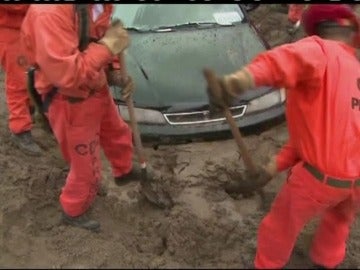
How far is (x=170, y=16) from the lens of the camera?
5566 millimetres

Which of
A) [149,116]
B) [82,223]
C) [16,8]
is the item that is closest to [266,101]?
[149,116]

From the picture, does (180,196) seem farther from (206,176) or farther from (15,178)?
(15,178)

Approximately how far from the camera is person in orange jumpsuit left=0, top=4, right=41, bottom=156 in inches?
174

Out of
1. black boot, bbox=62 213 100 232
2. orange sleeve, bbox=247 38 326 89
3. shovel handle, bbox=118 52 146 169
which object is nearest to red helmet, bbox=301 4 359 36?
orange sleeve, bbox=247 38 326 89

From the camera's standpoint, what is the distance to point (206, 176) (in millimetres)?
4656

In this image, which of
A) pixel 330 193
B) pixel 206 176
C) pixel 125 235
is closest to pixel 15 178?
pixel 125 235

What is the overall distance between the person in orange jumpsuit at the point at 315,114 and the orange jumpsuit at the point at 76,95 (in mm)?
796

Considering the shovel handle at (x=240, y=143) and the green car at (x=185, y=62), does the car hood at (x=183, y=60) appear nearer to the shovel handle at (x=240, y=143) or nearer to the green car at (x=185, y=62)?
the green car at (x=185, y=62)

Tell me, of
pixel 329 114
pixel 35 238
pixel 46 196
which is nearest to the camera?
pixel 329 114

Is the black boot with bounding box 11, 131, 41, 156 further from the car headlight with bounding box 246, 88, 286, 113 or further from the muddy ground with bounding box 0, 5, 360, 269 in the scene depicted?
the car headlight with bounding box 246, 88, 286, 113

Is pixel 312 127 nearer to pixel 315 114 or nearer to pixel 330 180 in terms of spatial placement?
pixel 315 114

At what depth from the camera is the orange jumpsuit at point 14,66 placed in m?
4.40

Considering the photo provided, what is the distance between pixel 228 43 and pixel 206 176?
132cm

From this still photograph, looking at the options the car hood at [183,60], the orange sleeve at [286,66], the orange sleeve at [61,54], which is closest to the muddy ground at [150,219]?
the car hood at [183,60]
